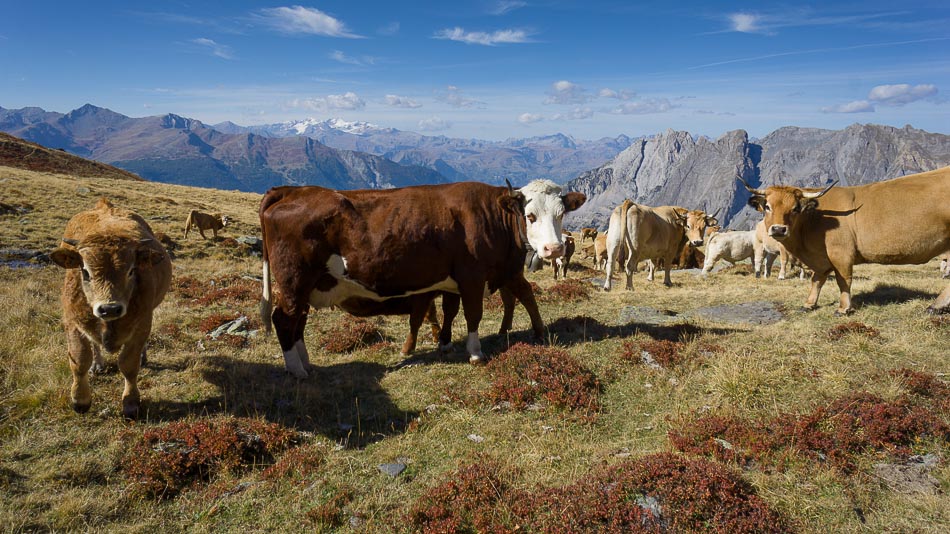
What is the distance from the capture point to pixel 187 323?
11703mm

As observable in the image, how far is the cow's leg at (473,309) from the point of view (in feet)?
28.0

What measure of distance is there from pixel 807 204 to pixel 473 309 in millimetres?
8019

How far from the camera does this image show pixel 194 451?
5.73 m

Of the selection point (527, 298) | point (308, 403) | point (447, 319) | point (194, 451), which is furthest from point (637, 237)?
point (194, 451)

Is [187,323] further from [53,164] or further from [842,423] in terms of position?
[53,164]

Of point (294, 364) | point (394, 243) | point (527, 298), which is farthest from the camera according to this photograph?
point (527, 298)

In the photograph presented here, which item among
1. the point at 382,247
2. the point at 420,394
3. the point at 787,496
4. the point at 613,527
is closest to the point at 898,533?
the point at 787,496

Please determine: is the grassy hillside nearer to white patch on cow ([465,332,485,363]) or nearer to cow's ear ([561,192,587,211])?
white patch on cow ([465,332,485,363])

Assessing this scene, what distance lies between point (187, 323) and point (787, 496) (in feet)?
39.9

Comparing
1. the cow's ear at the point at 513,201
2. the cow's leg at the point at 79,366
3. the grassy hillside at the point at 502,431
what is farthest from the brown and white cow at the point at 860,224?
the cow's leg at the point at 79,366

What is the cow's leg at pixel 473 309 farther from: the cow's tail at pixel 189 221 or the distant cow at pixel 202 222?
the cow's tail at pixel 189 221

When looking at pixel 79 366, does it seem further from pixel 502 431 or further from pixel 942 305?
pixel 942 305

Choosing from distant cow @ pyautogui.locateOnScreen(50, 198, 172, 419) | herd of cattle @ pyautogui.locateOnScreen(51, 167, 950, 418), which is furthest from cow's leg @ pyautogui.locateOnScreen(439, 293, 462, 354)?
distant cow @ pyautogui.locateOnScreen(50, 198, 172, 419)

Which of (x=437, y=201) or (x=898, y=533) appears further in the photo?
(x=437, y=201)
